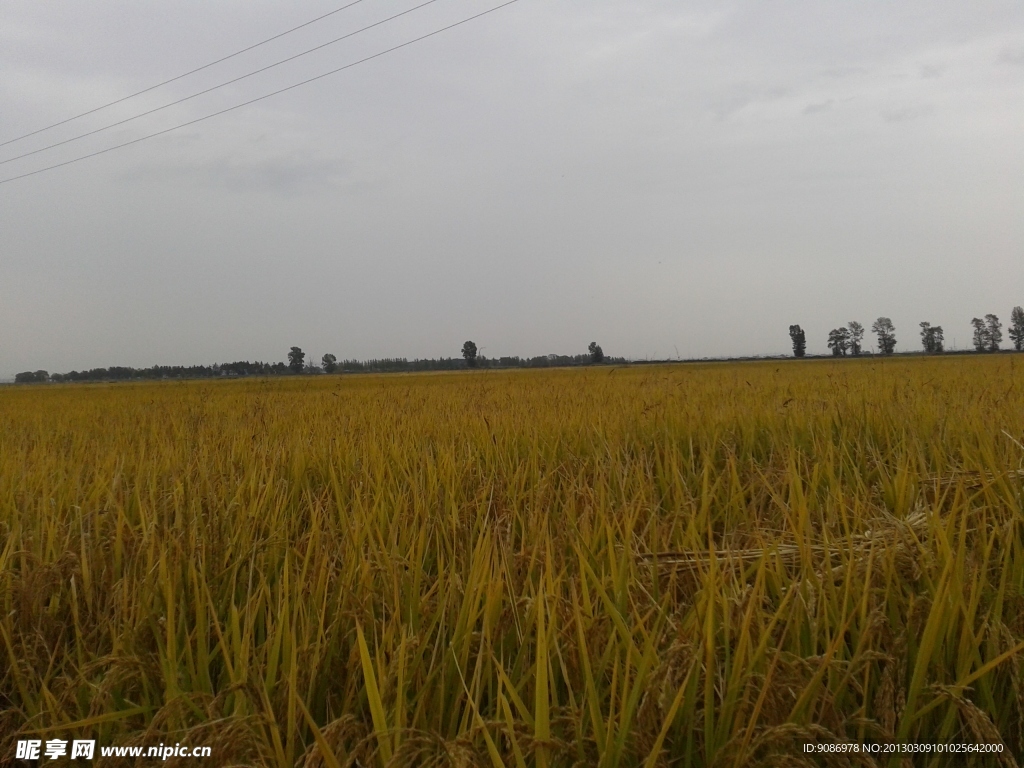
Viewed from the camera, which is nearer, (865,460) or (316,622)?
(316,622)

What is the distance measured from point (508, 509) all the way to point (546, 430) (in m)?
1.70

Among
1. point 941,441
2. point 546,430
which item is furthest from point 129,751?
point 941,441

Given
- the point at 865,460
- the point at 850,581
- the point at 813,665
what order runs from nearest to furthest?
1. the point at 813,665
2. the point at 850,581
3. the point at 865,460

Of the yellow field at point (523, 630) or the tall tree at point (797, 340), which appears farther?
the tall tree at point (797, 340)

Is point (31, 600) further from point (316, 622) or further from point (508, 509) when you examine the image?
point (508, 509)

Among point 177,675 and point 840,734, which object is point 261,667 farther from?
point 840,734

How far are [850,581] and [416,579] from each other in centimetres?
94

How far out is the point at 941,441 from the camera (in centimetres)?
303

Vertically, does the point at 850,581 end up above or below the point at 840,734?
above

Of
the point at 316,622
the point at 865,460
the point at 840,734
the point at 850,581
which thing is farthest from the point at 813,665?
the point at 865,460

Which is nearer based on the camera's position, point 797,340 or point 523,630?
point 523,630

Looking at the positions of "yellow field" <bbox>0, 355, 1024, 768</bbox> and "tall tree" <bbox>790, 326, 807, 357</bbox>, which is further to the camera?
"tall tree" <bbox>790, 326, 807, 357</bbox>

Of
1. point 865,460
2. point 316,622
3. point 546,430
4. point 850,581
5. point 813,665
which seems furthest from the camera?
point 546,430

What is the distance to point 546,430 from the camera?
12.6 ft
